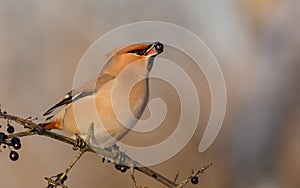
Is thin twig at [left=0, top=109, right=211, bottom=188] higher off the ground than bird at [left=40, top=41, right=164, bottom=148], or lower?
lower

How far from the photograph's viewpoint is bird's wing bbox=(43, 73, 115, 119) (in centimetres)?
149

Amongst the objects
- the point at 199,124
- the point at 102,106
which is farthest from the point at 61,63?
the point at 102,106

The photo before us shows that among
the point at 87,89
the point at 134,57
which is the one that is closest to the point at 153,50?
the point at 134,57

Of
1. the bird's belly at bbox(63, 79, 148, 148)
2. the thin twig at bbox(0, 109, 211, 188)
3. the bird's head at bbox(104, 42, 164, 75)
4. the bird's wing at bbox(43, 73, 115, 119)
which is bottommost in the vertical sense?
the thin twig at bbox(0, 109, 211, 188)

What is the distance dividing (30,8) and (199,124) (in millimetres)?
1065

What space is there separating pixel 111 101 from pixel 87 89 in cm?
9

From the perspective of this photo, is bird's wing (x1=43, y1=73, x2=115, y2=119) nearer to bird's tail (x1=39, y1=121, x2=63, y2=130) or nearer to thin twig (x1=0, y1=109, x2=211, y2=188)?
bird's tail (x1=39, y1=121, x2=63, y2=130)

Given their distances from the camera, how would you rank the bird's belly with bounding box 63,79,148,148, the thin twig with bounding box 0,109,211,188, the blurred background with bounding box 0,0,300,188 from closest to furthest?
the thin twig with bounding box 0,109,211,188, the bird's belly with bounding box 63,79,148,148, the blurred background with bounding box 0,0,300,188

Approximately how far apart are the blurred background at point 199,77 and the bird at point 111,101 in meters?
0.74

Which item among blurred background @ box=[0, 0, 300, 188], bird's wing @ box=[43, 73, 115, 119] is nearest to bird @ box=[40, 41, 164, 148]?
bird's wing @ box=[43, 73, 115, 119]

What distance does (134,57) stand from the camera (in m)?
1.51

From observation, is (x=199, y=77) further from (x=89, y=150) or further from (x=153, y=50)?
(x=89, y=150)

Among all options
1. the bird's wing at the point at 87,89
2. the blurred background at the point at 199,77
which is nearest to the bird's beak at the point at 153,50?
the bird's wing at the point at 87,89

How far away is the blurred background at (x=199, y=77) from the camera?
8.81 feet
